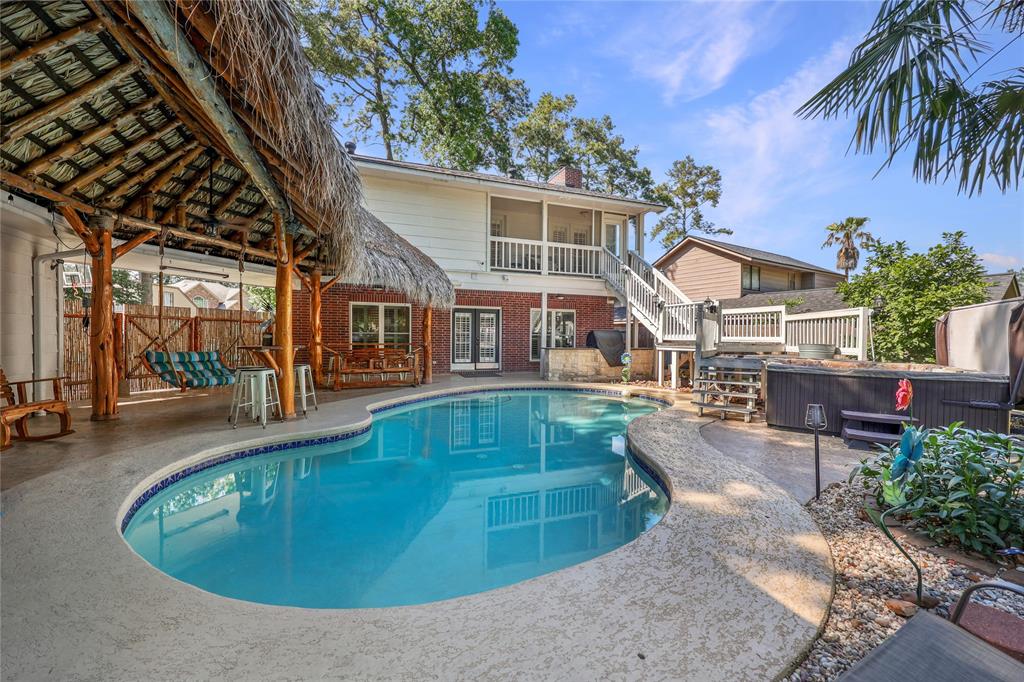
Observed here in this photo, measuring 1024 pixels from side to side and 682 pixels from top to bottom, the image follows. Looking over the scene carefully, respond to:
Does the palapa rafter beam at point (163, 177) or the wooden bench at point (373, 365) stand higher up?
the palapa rafter beam at point (163, 177)

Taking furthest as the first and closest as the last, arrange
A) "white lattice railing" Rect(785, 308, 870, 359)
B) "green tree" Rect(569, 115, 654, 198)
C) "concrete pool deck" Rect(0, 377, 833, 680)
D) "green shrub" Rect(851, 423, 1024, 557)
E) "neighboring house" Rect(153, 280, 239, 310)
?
1. "neighboring house" Rect(153, 280, 239, 310)
2. "green tree" Rect(569, 115, 654, 198)
3. "white lattice railing" Rect(785, 308, 870, 359)
4. "green shrub" Rect(851, 423, 1024, 557)
5. "concrete pool deck" Rect(0, 377, 833, 680)

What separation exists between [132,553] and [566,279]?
39.4 feet

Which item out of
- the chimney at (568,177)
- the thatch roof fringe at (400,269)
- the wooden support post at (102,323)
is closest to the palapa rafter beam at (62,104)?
the wooden support post at (102,323)

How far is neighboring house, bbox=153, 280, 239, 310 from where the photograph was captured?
2656cm

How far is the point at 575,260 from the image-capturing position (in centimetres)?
1389

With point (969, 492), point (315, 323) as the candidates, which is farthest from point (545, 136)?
point (969, 492)

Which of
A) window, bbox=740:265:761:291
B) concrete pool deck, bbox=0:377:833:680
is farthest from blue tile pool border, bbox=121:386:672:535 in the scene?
window, bbox=740:265:761:291

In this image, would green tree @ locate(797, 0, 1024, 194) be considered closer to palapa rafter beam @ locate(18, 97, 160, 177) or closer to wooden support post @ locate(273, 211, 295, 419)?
palapa rafter beam @ locate(18, 97, 160, 177)

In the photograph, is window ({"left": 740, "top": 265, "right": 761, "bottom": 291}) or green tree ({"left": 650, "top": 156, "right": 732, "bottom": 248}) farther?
green tree ({"left": 650, "top": 156, "right": 732, "bottom": 248})

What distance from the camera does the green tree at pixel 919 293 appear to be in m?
A: 10.2

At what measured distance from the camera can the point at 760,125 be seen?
13.3 meters

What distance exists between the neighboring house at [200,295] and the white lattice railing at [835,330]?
27.1 meters

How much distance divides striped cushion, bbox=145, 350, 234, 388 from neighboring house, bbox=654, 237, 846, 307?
1733 centimetres

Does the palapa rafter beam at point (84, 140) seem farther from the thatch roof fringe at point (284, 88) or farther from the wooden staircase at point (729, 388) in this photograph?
the wooden staircase at point (729, 388)
